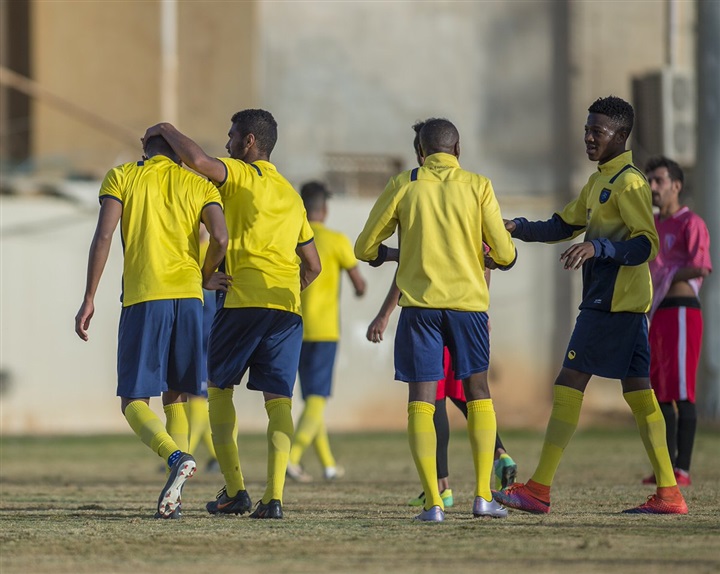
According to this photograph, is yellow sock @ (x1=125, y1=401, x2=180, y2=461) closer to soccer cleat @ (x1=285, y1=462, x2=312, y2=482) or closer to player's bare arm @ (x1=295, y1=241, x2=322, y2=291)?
player's bare arm @ (x1=295, y1=241, x2=322, y2=291)

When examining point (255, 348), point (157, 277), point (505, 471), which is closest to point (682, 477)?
point (505, 471)

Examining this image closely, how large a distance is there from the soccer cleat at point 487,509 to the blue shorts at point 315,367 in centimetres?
387

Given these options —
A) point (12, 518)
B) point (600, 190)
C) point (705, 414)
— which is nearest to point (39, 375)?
point (705, 414)

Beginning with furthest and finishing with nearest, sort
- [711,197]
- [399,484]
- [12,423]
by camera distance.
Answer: [12,423] → [711,197] → [399,484]

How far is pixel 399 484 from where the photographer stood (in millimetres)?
10391

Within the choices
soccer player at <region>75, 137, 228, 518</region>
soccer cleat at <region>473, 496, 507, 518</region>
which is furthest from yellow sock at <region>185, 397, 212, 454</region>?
soccer cleat at <region>473, 496, 507, 518</region>

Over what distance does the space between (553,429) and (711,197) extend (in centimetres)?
849

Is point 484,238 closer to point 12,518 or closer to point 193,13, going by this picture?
point 12,518

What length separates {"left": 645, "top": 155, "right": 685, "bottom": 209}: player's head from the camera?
32.3 feet

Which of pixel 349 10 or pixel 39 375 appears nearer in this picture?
pixel 39 375

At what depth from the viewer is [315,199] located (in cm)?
1103

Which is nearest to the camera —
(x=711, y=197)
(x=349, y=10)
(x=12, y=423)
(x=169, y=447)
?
(x=169, y=447)

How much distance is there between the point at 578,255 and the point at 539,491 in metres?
1.38

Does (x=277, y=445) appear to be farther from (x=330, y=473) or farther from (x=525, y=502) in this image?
(x=330, y=473)
